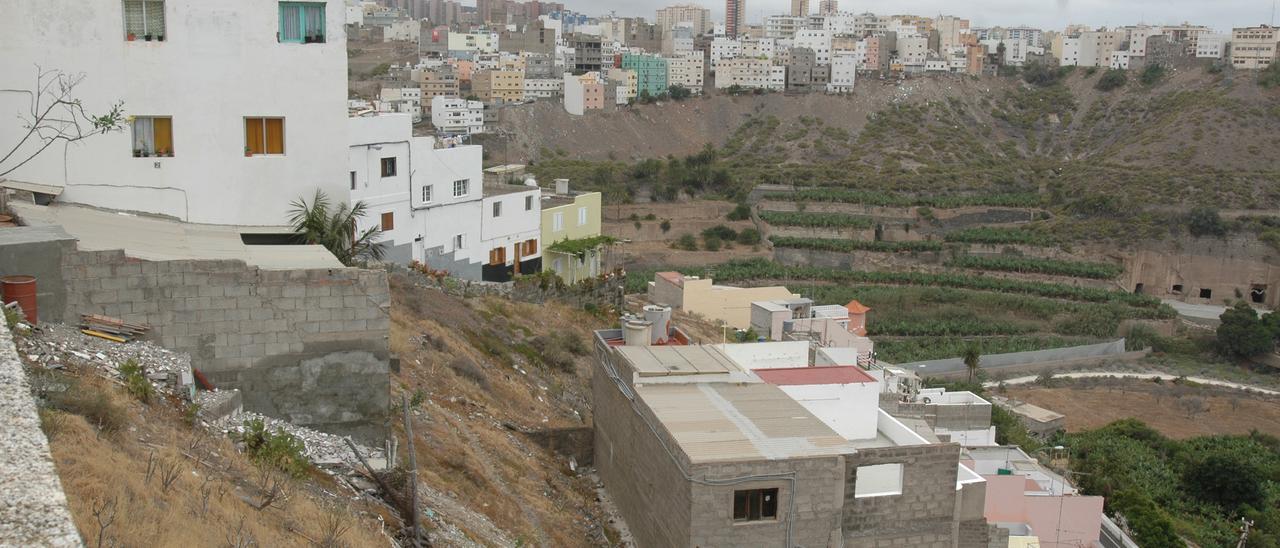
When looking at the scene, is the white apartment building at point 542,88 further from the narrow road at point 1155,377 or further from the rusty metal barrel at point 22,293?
the rusty metal barrel at point 22,293

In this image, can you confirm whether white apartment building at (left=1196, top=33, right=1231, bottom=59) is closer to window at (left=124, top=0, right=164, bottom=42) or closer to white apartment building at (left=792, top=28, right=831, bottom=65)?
white apartment building at (left=792, top=28, right=831, bottom=65)

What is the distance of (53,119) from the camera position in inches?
481

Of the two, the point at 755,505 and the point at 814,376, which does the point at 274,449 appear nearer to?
the point at 755,505

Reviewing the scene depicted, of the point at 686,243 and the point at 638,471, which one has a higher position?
the point at 638,471

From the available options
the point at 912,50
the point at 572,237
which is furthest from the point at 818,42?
the point at 572,237

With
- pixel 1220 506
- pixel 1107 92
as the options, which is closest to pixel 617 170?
pixel 1220 506

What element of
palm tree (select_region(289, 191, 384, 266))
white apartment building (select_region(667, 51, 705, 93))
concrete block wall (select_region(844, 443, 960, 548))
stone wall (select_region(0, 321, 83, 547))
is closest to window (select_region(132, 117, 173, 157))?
palm tree (select_region(289, 191, 384, 266))

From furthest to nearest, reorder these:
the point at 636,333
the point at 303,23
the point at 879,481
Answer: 1. the point at 636,333
2. the point at 303,23
3. the point at 879,481

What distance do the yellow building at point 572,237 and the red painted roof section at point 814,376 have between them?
1742cm

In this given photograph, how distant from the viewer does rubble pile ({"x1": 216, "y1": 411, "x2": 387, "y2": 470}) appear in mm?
8961

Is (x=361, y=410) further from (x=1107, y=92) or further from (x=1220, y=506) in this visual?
(x=1107, y=92)

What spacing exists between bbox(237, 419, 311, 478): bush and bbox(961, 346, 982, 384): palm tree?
2960 cm

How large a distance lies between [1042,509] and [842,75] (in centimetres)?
7673

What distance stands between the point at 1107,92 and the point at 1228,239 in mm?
38048
